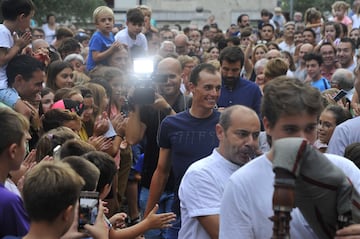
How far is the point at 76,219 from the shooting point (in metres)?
4.46

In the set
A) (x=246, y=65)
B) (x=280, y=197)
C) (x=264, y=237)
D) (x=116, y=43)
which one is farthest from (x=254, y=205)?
(x=246, y=65)

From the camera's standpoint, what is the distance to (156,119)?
884 centimetres

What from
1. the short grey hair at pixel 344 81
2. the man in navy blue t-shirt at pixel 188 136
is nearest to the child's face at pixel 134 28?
the short grey hair at pixel 344 81

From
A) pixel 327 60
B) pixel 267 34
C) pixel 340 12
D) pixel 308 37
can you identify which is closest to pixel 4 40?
pixel 327 60

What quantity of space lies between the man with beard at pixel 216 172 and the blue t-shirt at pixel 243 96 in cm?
363

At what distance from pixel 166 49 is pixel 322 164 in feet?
43.1

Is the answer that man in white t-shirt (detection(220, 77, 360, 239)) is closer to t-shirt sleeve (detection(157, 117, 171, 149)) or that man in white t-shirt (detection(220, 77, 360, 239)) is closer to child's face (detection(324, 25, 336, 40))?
t-shirt sleeve (detection(157, 117, 171, 149))

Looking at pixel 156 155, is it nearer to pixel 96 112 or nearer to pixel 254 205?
pixel 96 112

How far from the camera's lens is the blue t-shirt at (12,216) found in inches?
180

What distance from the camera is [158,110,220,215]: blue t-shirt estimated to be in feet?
23.5

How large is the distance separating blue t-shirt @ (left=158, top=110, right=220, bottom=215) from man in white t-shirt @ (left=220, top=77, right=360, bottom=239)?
3.22 metres

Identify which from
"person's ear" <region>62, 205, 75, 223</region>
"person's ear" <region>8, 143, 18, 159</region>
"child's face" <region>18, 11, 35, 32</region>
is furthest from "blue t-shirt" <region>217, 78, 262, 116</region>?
"person's ear" <region>62, 205, 75, 223</region>

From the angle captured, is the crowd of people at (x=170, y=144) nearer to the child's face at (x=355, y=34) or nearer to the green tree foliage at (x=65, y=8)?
the child's face at (x=355, y=34)

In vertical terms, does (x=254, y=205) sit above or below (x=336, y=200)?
below
